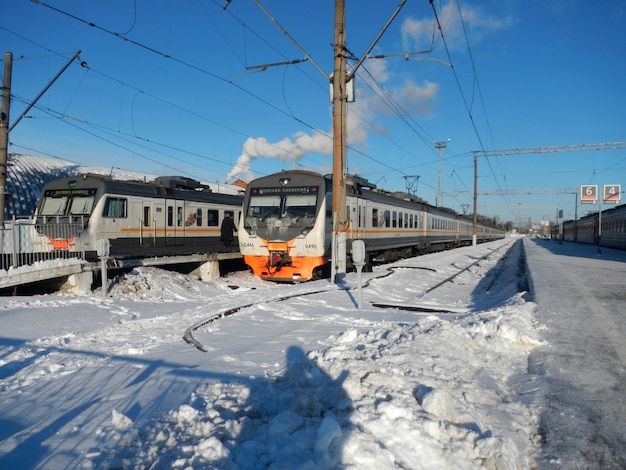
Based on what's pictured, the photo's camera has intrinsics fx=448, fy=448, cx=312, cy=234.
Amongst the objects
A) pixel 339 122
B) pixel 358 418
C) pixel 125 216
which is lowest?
pixel 358 418

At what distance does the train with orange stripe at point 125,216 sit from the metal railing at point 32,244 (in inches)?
1.4

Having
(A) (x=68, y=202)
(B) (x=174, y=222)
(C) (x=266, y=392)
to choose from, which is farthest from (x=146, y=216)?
(C) (x=266, y=392)

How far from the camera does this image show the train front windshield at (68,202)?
14.4 m

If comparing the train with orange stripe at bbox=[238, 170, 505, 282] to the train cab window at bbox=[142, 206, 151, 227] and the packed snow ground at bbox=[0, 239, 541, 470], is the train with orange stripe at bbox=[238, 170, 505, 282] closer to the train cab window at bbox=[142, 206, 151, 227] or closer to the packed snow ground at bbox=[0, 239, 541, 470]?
the train cab window at bbox=[142, 206, 151, 227]

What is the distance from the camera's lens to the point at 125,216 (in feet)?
49.5

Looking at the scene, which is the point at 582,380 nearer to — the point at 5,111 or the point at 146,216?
the point at 146,216

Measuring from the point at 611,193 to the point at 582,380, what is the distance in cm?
3758

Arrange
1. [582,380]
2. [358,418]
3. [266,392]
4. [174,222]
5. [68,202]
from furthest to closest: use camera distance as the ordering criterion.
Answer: [174,222] < [68,202] < [582,380] < [266,392] < [358,418]

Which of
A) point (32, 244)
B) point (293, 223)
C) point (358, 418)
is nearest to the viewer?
point (358, 418)

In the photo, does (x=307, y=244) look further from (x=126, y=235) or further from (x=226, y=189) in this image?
(x=226, y=189)

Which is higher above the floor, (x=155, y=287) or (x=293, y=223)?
(x=293, y=223)

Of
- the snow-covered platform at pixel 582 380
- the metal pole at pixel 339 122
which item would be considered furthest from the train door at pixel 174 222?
the snow-covered platform at pixel 582 380

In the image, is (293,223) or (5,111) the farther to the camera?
(5,111)

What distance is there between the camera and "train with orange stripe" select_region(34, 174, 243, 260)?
13555 millimetres
